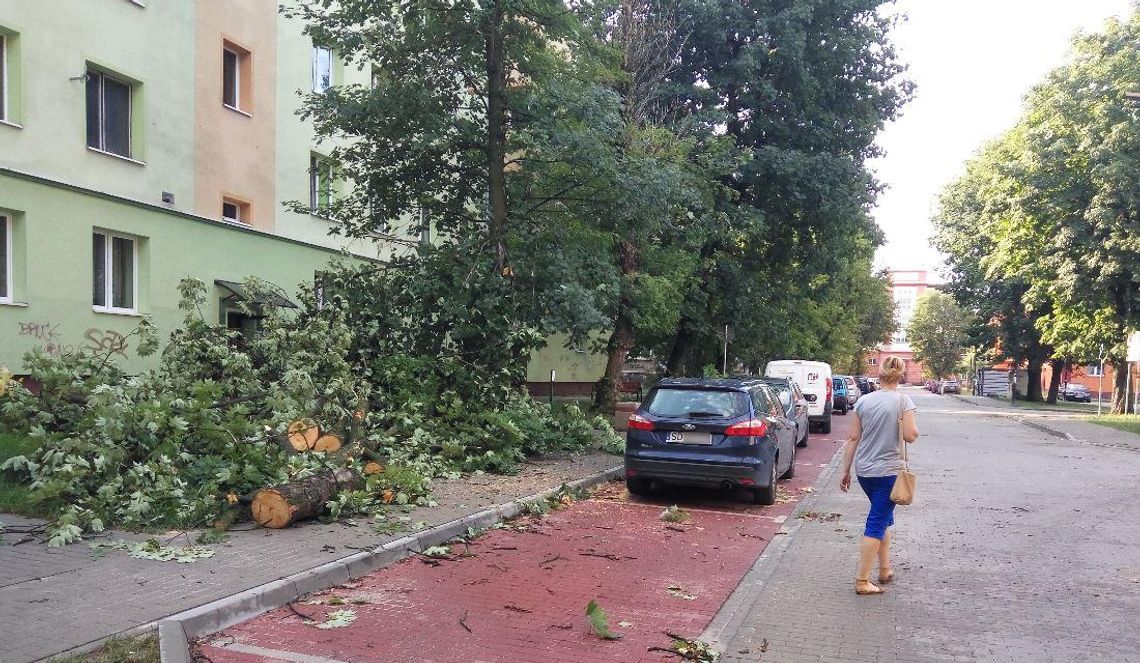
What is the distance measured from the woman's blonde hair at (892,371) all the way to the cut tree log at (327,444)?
18.1 feet

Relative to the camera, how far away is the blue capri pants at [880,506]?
6426 millimetres

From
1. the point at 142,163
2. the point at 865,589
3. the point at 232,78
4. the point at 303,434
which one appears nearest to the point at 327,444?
the point at 303,434

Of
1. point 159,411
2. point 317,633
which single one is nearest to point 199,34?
point 159,411

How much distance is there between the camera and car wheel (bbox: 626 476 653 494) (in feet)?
34.1

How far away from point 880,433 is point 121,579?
5.54m

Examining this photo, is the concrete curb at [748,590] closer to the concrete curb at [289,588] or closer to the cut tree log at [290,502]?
the concrete curb at [289,588]

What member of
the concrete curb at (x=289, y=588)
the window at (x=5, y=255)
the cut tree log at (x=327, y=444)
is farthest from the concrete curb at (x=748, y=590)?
the window at (x=5, y=255)

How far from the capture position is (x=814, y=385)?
23391mm

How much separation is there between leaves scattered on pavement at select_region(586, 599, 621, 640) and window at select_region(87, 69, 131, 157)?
44.2 ft

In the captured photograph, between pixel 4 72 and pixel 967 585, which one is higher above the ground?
pixel 4 72

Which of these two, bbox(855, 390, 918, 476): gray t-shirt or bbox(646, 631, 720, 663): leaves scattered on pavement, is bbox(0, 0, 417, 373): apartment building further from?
bbox(855, 390, 918, 476): gray t-shirt

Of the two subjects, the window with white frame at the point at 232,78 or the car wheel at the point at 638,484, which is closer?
the car wheel at the point at 638,484

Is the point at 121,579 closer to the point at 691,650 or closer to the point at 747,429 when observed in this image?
the point at 691,650

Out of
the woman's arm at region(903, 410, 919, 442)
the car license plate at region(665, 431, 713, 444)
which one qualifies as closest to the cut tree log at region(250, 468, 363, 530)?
the car license plate at region(665, 431, 713, 444)
